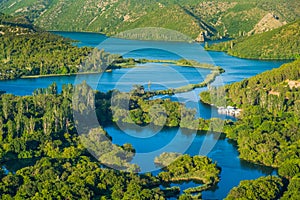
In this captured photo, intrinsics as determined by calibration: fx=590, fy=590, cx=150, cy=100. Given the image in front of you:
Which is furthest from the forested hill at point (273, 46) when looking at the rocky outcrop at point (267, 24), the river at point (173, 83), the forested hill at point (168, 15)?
the forested hill at point (168, 15)

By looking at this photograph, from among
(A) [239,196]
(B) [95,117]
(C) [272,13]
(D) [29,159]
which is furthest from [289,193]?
(C) [272,13]

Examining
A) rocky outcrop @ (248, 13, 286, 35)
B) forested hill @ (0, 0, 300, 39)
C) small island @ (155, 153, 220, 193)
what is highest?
forested hill @ (0, 0, 300, 39)

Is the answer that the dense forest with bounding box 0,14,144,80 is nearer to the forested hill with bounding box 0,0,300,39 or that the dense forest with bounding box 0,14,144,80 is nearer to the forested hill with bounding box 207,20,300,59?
the forested hill with bounding box 207,20,300,59

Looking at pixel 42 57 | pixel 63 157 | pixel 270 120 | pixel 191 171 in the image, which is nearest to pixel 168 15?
pixel 42 57

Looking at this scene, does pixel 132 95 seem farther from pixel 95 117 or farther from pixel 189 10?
pixel 189 10

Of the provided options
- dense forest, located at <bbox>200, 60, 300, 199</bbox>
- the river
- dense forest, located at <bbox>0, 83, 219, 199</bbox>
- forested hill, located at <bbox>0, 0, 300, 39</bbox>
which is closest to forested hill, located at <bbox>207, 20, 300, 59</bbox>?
the river
